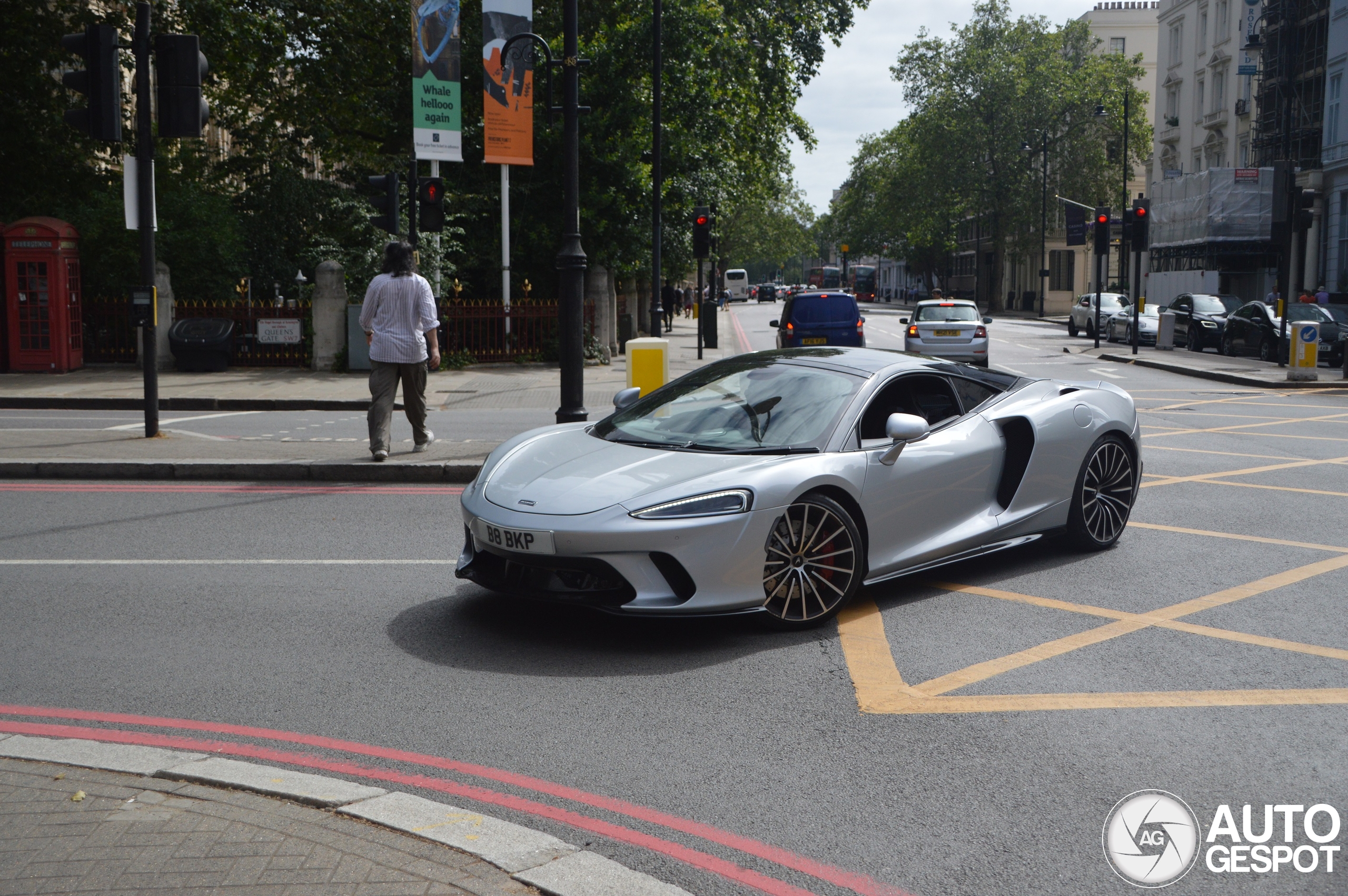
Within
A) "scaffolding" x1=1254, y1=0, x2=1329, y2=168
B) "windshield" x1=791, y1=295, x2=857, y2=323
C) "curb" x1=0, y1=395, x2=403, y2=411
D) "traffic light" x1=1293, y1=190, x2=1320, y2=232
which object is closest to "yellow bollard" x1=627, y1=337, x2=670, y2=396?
"curb" x1=0, y1=395, x2=403, y2=411

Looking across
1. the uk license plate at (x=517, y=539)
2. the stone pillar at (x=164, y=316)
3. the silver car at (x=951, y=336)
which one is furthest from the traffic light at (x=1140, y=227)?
the uk license plate at (x=517, y=539)

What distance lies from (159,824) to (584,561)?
216cm

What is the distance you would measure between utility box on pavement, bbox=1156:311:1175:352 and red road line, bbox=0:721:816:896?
109 ft

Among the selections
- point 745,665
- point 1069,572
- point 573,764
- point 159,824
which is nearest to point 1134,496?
point 1069,572

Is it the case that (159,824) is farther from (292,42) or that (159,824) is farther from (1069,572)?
(292,42)

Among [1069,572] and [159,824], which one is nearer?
[159,824]

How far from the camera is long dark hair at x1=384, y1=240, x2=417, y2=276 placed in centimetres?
1017

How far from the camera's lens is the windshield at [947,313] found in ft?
86.2

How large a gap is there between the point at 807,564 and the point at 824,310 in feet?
61.4

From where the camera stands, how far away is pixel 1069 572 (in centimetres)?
690

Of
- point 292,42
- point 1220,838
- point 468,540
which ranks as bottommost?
point 1220,838

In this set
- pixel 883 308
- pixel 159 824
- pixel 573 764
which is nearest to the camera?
pixel 159 824

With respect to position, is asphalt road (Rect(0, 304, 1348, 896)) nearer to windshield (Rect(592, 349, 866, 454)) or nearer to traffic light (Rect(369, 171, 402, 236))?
windshield (Rect(592, 349, 866, 454))

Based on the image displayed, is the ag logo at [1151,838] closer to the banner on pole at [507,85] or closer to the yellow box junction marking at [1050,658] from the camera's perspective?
the yellow box junction marking at [1050,658]
